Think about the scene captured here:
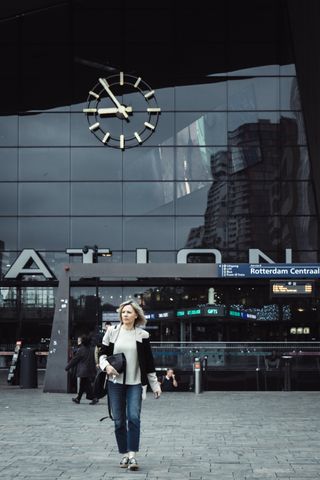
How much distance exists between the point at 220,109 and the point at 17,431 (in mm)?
20863

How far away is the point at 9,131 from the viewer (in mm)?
30656

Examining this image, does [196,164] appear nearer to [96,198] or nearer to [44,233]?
[96,198]

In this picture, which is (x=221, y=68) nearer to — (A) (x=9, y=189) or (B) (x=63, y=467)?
(A) (x=9, y=189)

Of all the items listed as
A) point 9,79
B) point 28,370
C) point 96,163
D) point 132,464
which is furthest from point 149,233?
point 132,464

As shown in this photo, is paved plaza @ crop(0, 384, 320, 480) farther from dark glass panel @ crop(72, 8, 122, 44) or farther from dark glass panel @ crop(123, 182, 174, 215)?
dark glass panel @ crop(72, 8, 122, 44)

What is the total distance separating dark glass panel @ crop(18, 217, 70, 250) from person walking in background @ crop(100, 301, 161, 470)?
21.6 meters

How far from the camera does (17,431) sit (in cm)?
1152

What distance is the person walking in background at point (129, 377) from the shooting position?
839 centimetres

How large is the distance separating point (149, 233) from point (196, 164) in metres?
3.05

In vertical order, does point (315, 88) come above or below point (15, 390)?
above

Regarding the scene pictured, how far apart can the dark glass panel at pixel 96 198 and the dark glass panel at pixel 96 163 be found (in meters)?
0.30

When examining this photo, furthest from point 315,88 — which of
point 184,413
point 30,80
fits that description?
point 184,413

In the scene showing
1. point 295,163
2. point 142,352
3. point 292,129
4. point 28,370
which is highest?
point 292,129

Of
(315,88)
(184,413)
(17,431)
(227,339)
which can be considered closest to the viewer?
(17,431)
